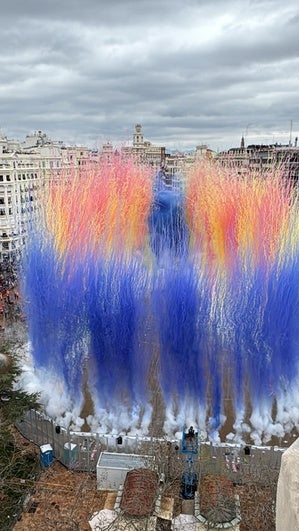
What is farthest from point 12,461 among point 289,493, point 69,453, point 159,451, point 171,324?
point 289,493

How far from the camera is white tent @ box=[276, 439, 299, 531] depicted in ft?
9.31

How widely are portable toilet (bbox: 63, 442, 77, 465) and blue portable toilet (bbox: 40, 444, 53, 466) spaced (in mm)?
381

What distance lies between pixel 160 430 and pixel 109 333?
3587mm

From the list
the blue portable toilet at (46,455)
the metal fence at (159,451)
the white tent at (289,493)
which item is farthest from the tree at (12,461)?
the white tent at (289,493)

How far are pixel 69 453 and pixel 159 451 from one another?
265 cm

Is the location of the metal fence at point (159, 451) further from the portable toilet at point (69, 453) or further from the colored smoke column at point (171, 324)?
the colored smoke column at point (171, 324)

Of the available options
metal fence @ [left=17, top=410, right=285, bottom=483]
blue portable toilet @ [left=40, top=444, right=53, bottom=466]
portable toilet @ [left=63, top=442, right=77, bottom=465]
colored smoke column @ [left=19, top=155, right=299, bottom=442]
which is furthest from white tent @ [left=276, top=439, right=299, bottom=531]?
colored smoke column @ [left=19, top=155, right=299, bottom=442]

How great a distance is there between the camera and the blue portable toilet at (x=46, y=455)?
12.2 metres

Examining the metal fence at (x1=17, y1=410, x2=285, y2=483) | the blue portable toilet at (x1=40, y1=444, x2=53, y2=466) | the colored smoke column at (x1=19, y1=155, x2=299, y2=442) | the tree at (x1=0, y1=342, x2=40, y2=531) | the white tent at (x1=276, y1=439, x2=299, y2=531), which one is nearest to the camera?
the white tent at (x1=276, y1=439, x2=299, y2=531)

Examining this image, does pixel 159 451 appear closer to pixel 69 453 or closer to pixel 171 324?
pixel 69 453

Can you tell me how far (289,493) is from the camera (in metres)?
2.92

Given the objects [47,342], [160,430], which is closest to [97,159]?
[47,342]

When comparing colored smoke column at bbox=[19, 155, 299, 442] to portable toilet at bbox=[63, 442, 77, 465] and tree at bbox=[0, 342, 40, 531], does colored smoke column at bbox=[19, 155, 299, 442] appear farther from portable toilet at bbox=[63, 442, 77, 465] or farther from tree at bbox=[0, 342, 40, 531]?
tree at bbox=[0, 342, 40, 531]

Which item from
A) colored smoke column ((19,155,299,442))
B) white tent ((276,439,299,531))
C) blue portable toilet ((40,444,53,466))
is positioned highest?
white tent ((276,439,299,531))
